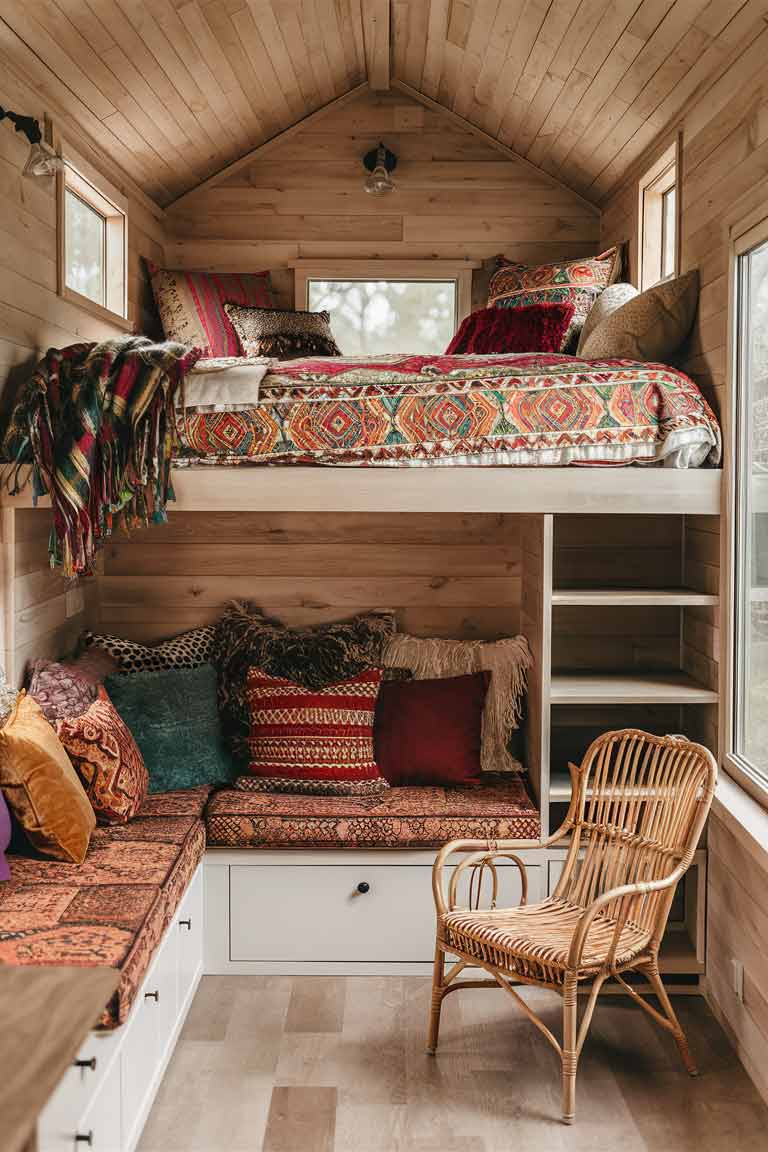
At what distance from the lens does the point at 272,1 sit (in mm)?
3340

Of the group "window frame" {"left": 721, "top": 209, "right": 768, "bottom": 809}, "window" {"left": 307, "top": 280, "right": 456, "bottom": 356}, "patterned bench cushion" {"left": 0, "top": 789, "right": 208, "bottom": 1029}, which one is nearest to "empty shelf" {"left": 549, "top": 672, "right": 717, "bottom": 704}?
"window frame" {"left": 721, "top": 209, "right": 768, "bottom": 809}

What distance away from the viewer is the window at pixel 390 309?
448cm

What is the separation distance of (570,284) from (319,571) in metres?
1.43

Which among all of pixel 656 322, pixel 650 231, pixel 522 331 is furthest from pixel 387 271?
pixel 656 322

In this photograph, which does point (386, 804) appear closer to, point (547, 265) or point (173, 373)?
point (173, 373)

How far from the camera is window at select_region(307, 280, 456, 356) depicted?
177 inches

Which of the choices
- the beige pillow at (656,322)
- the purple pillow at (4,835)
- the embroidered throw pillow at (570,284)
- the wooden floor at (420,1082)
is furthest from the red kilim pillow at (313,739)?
the embroidered throw pillow at (570,284)

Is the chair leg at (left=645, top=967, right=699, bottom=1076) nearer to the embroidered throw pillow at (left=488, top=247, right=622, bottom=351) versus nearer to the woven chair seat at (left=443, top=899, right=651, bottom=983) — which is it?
the woven chair seat at (left=443, top=899, right=651, bottom=983)

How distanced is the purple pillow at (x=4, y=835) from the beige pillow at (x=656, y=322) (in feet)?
7.12

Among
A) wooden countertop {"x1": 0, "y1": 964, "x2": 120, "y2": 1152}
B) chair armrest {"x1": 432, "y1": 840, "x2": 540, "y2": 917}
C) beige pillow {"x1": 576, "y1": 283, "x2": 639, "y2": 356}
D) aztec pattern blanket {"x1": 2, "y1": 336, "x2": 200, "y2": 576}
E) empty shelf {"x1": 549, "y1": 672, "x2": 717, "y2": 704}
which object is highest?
beige pillow {"x1": 576, "y1": 283, "x2": 639, "y2": 356}

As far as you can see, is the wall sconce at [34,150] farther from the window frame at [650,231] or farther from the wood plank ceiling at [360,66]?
the window frame at [650,231]

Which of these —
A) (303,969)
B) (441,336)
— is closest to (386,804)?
(303,969)

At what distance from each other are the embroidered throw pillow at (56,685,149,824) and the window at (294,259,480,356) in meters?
2.07

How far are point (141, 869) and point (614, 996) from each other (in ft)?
4.89
